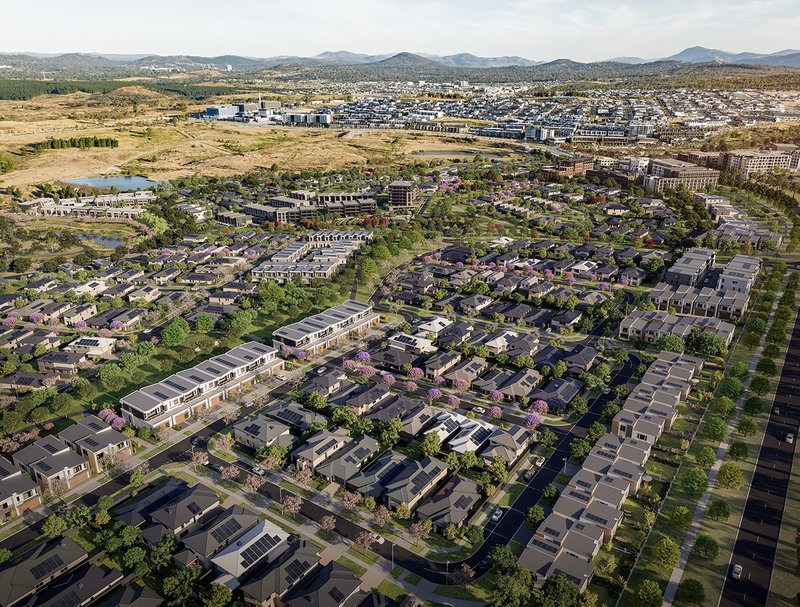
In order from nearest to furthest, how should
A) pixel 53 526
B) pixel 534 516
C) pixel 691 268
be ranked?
pixel 53 526, pixel 534 516, pixel 691 268

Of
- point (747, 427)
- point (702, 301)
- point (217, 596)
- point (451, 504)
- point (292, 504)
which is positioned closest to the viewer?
point (217, 596)

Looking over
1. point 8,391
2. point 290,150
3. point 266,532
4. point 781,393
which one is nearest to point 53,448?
point 8,391

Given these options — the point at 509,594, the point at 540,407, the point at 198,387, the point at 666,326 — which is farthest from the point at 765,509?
the point at 198,387

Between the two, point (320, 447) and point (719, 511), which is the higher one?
point (719, 511)

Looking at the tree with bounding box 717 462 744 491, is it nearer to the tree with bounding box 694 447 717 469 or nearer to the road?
the road

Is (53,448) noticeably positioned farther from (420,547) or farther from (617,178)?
(617,178)

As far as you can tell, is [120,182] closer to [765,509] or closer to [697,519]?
[697,519]

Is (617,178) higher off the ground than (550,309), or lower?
higher
